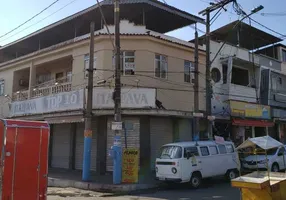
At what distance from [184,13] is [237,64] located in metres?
6.68

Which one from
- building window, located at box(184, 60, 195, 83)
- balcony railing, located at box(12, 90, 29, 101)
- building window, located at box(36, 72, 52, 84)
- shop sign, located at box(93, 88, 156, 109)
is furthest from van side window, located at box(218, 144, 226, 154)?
building window, located at box(36, 72, 52, 84)

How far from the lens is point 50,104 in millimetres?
20641

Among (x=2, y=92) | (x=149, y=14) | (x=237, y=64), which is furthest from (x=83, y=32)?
(x=237, y=64)

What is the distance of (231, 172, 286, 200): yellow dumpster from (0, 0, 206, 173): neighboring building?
9121 mm

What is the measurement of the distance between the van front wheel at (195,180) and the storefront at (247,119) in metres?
8.36

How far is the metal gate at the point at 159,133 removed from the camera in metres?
19.4

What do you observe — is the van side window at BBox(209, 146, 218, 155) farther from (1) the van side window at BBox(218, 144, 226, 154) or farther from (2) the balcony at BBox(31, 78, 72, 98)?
(2) the balcony at BBox(31, 78, 72, 98)

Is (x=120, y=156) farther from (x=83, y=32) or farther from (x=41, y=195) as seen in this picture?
(x=83, y=32)

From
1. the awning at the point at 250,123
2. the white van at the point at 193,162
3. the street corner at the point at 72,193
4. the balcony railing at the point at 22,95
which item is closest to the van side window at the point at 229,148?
the white van at the point at 193,162

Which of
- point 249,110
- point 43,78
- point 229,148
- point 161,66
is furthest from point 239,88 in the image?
point 43,78

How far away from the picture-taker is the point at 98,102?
18.0 metres

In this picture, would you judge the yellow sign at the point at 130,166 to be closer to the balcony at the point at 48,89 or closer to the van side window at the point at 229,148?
the van side window at the point at 229,148

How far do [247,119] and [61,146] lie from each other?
1294 centimetres

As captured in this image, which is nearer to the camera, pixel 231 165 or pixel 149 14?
pixel 231 165
